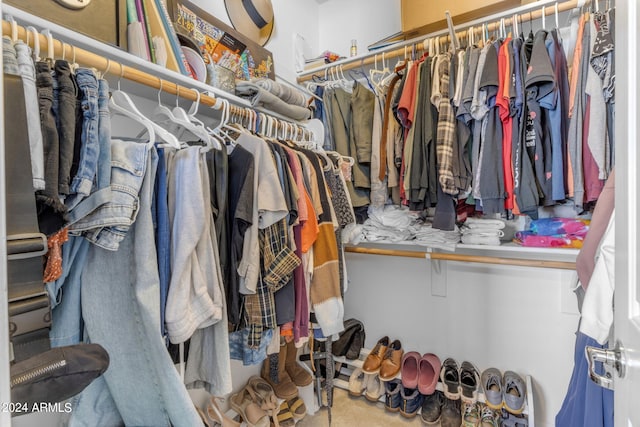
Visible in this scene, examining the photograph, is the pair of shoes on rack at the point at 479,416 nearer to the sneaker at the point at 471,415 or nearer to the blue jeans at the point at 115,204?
the sneaker at the point at 471,415

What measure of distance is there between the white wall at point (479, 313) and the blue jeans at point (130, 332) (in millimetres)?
1493

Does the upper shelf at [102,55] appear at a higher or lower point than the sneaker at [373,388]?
higher

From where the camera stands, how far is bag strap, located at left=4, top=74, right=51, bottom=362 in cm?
38

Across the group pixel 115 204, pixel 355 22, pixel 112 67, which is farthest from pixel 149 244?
pixel 355 22

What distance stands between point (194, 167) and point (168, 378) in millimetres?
506

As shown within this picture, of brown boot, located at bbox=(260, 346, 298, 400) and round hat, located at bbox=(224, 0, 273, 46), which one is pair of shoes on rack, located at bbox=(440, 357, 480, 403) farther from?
round hat, located at bbox=(224, 0, 273, 46)

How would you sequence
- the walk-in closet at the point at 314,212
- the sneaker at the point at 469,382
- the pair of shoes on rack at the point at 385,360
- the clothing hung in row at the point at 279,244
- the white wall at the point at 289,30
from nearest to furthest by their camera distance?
the walk-in closet at the point at 314,212 → the clothing hung in row at the point at 279,244 → the sneaker at the point at 469,382 → the pair of shoes on rack at the point at 385,360 → the white wall at the point at 289,30

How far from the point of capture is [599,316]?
0.73 metres

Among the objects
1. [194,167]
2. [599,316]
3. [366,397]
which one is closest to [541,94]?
[599,316]

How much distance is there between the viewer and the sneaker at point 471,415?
1490 millimetres

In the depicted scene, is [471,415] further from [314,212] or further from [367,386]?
[314,212]

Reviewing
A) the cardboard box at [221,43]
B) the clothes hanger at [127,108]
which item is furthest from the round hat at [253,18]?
the clothes hanger at [127,108]

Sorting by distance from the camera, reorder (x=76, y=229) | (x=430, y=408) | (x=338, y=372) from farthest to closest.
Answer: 1. (x=338, y=372)
2. (x=430, y=408)
3. (x=76, y=229)

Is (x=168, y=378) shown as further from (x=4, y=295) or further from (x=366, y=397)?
(x=366, y=397)
